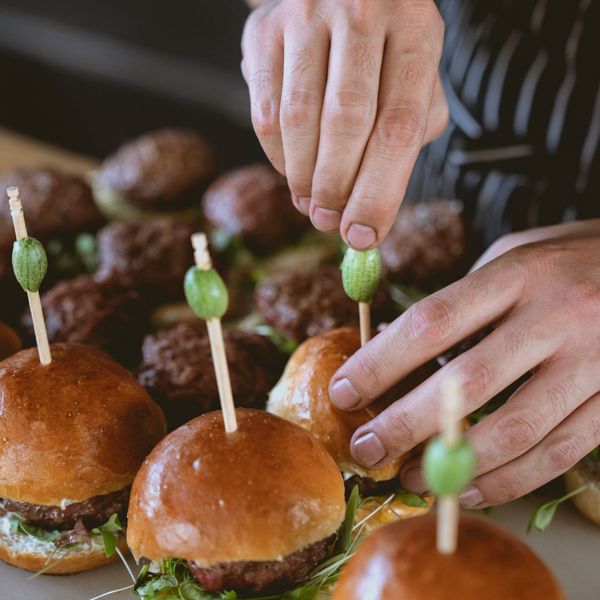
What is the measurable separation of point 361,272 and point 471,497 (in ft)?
1.96

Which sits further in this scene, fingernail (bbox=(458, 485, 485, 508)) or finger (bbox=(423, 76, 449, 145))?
finger (bbox=(423, 76, 449, 145))

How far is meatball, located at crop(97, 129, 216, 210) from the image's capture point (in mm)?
3936

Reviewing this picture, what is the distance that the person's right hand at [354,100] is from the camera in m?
1.71

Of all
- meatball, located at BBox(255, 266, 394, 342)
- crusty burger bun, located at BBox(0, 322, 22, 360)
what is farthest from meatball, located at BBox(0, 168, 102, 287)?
meatball, located at BBox(255, 266, 394, 342)

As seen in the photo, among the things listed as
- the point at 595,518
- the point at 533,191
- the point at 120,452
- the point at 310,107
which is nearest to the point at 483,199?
the point at 533,191

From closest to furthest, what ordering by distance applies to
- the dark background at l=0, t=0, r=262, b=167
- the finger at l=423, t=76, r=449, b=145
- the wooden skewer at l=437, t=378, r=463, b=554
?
the wooden skewer at l=437, t=378, r=463, b=554, the finger at l=423, t=76, r=449, b=145, the dark background at l=0, t=0, r=262, b=167

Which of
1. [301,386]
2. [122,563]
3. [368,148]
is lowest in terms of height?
[122,563]

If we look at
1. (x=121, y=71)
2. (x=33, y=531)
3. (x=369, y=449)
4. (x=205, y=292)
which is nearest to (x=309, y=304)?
(x=369, y=449)

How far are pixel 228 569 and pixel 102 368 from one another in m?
0.66

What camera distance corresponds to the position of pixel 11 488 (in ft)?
6.13

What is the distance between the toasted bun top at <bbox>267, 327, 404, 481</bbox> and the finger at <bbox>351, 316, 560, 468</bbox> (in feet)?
0.41

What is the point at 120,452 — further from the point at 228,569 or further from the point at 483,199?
the point at 483,199

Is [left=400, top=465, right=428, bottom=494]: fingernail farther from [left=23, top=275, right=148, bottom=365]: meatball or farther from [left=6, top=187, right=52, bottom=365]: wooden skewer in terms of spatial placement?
[left=23, top=275, right=148, bottom=365]: meatball

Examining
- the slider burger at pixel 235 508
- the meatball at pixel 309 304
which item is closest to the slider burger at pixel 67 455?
the slider burger at pixel 235 508
